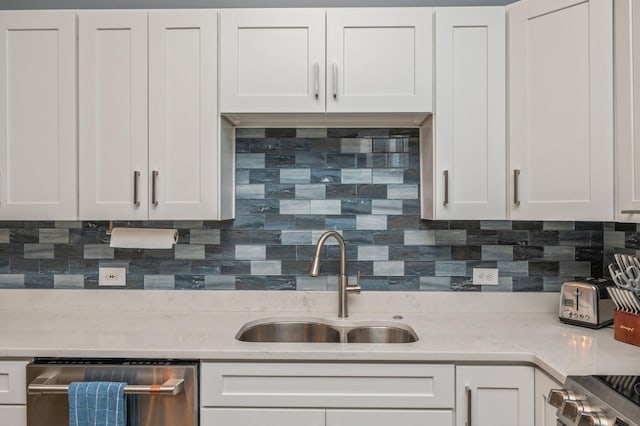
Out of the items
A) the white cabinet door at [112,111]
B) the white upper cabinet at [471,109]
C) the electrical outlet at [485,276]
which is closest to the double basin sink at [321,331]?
the electrical outlet at [485,276]

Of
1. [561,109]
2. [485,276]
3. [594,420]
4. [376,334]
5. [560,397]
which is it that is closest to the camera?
[594,420]

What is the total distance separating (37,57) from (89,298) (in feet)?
3.80

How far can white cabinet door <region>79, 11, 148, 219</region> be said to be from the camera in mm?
1883

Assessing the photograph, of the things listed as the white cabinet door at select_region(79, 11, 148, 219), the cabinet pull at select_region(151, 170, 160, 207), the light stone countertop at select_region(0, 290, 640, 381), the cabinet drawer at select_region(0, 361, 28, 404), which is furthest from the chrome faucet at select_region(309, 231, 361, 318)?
the cabinet drawer at select_region(0, 361, 28, 404)

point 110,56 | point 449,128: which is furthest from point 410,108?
point 110,56

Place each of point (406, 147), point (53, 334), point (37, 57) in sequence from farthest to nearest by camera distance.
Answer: point (406, 147)
point (37, 57)
point (53, 334)

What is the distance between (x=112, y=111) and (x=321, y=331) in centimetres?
136

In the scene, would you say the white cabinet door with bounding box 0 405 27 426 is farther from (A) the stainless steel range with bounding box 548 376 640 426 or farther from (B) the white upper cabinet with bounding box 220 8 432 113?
(A) the stainless steel range with bounding box 548 376 640 426

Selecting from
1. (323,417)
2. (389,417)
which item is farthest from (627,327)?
(323,417)

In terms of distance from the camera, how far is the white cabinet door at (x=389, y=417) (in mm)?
1574

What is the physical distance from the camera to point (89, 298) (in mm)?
2217

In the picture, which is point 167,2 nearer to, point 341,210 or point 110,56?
point 110,56

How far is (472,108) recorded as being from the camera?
1.87m

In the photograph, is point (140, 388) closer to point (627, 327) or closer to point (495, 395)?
point (495, 395)
